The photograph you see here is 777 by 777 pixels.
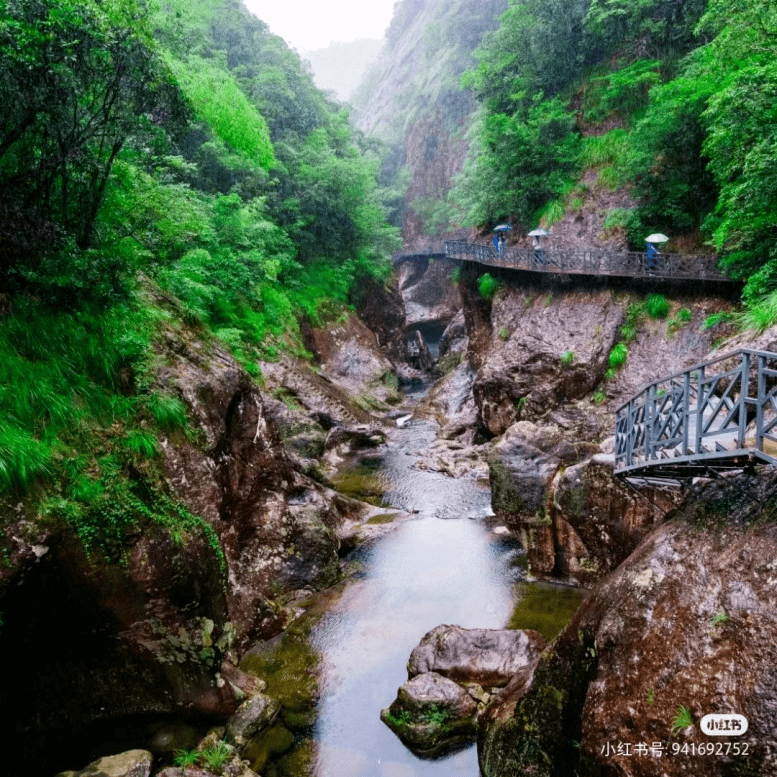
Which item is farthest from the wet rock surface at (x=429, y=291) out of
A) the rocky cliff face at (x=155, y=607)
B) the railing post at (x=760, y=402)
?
the railing post at (x=760, y=402)

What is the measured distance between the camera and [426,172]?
52.6 meters

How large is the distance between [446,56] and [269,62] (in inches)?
1144

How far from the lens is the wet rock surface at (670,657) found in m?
4.09

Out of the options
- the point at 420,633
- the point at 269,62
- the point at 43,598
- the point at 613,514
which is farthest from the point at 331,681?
the point at 269,62

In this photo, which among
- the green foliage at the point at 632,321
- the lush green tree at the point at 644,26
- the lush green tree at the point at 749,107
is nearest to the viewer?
the lush green tree at the point at 749,107

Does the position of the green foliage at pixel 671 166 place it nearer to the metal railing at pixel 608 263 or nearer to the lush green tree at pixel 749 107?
the metal railing at pixel 608 263

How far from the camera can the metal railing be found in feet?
53.8

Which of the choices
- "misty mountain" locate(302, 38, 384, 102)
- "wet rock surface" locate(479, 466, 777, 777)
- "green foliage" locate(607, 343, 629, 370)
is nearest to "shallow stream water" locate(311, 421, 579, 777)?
"wet rock surface" locate(479, 466, 777, 777)

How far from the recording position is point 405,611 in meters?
10.4

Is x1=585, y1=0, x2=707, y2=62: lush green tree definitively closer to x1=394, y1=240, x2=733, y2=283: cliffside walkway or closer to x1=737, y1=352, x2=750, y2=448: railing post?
x1=394, y1=240, x2=733, y2=283: cliffside walkway

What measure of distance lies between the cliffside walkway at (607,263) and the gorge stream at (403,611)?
31.4 ft

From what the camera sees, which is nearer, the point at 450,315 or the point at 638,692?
the point at 638,692

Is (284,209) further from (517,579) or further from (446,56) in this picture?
(446,56)

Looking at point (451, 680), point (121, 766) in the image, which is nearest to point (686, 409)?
point (451, 680)
